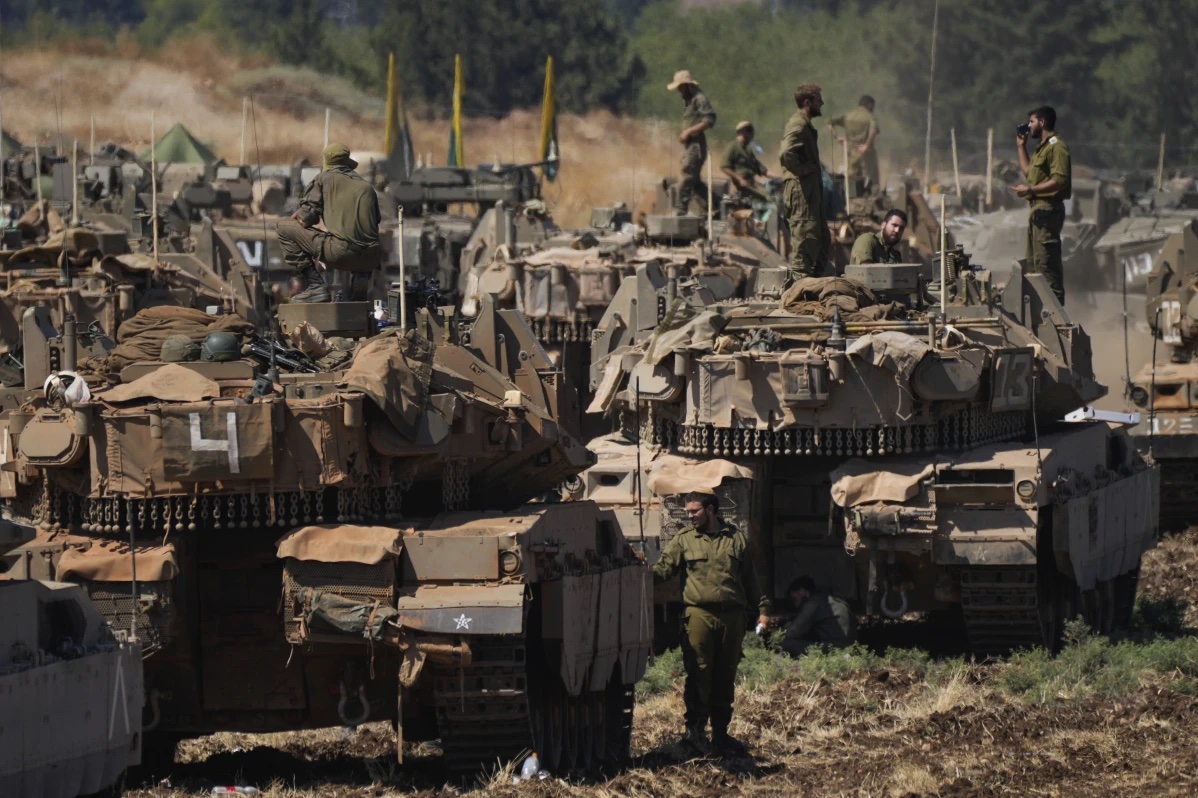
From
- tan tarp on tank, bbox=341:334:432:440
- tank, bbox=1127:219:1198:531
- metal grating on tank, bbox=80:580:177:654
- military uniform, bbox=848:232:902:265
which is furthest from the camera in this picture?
tank, bbox=1127:219:1198:531

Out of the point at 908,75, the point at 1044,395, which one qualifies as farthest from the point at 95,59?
the point at 1044,395

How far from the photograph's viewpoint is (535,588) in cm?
1616

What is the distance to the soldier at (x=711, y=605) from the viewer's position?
53.8ft

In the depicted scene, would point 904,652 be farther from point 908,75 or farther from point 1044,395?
point 908,75

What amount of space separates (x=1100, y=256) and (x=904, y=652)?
2492 cm

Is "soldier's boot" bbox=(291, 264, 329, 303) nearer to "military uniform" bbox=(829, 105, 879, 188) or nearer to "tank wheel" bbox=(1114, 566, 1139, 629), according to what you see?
"tank wheel" bbox=(1114, 566, 1139, 629)

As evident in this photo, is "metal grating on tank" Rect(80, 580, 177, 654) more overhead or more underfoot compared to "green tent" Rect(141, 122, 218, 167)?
more underfoot

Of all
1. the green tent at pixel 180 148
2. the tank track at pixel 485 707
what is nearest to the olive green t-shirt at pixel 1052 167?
the tank track at pixel 485 707

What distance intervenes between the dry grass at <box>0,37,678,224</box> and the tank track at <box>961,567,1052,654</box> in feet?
128

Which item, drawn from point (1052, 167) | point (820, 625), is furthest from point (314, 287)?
A: point (1052, 167)

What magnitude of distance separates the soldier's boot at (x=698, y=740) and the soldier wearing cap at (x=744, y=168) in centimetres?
1746

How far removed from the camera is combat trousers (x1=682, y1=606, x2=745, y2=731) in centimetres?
1645

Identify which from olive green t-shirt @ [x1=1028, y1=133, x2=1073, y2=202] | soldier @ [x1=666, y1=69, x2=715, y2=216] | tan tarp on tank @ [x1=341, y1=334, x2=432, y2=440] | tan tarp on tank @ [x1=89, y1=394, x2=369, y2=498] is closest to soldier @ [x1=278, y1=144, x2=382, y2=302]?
tan tarp on tank @ [x1=341, y1=334, x2=432, y2=440]

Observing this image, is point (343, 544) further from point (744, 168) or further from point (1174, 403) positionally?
point (744, 168)
